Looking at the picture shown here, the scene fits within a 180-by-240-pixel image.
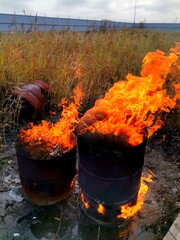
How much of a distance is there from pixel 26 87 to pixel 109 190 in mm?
2403

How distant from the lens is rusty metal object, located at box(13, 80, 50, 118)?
12.0 feet

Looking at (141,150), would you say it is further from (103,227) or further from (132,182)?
(103,227)

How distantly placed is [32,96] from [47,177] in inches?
68.0

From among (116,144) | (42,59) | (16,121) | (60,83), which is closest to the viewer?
(116,144)

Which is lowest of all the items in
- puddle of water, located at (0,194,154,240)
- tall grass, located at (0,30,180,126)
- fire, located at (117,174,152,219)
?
puddle of water, located at (0,194,154,240)

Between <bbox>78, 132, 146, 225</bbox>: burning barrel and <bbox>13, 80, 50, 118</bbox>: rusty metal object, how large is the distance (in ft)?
5.88

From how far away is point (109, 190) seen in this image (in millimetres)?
2203

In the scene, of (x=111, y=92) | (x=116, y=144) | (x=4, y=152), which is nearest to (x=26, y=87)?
(x=4, y=152)

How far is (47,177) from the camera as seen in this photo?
Answer: 242 centimetres

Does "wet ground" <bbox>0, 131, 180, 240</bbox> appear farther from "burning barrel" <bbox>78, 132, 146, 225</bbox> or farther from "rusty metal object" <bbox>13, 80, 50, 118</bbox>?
"rusty metal object" <bbox>13, 80, 50, 118</bbox>

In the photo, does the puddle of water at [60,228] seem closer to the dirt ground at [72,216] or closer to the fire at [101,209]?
the dirt ground at [72,216]

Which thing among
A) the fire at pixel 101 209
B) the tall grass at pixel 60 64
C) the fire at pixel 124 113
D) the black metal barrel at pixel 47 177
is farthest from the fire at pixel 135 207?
the tall grass at pixel 60 64

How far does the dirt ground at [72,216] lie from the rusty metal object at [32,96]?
893 mm

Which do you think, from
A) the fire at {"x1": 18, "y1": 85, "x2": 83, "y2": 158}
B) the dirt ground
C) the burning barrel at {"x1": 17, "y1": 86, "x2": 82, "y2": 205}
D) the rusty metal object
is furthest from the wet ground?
the rusty metal object
